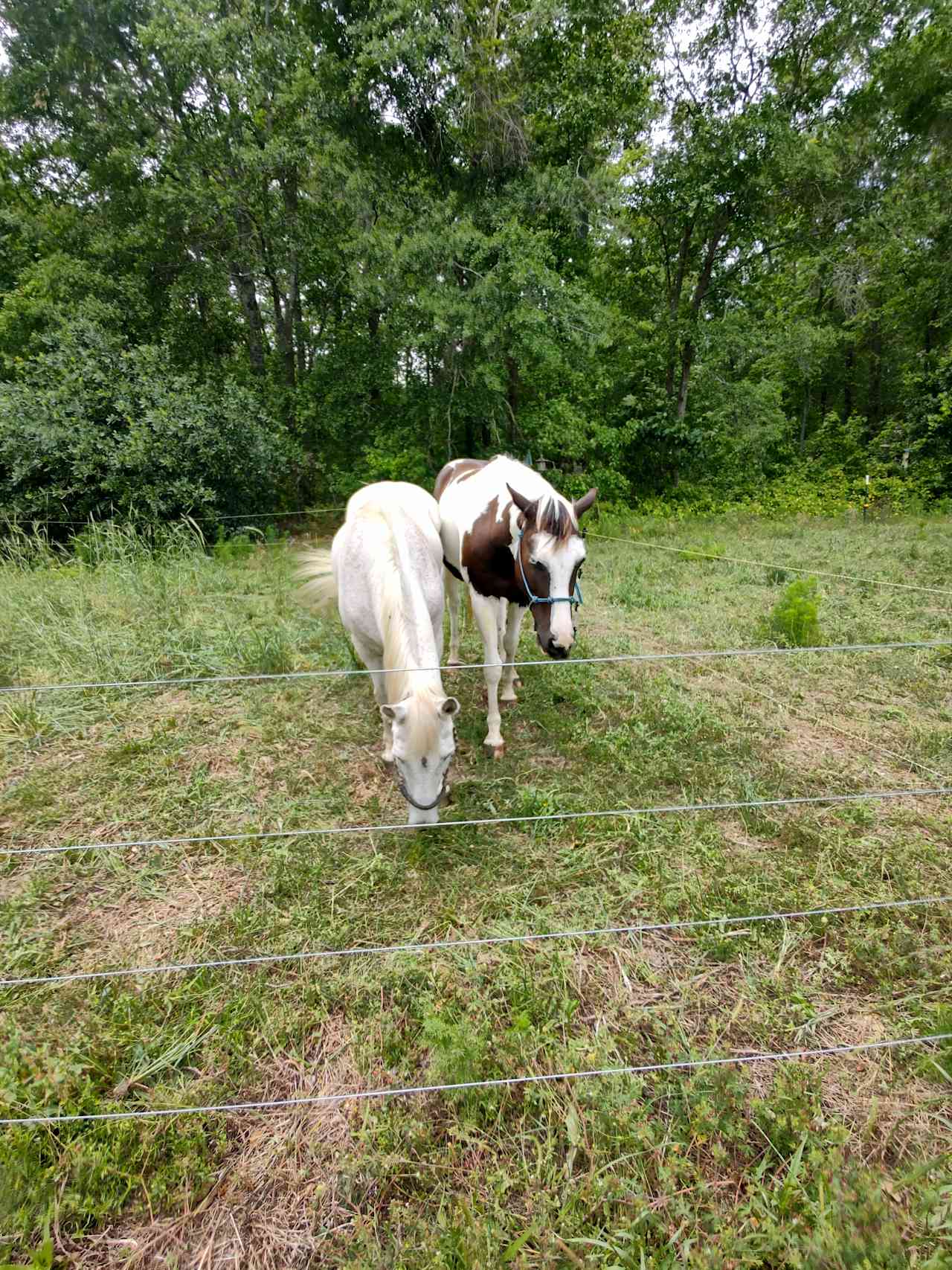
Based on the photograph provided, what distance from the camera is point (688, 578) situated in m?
7.32

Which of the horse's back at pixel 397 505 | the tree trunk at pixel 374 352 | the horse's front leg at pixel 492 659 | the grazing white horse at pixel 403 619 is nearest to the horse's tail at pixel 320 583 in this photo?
the grazing white horse at pixel 403 619

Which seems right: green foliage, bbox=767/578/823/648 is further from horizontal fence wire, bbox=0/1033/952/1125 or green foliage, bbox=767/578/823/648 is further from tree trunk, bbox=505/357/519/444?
tree trunk, bbox=505/357/519/444

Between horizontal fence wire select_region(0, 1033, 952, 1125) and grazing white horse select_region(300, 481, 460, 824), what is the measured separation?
1.10m

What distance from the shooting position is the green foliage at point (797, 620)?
4.81m

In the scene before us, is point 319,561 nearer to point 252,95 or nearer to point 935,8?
point 252,95

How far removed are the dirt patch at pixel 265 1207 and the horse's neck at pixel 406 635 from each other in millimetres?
1476

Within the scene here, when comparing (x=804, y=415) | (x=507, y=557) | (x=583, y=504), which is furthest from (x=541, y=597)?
(x=804, y=415)

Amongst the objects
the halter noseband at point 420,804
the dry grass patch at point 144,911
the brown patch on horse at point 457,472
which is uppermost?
the brown patch on horse at point 457,472

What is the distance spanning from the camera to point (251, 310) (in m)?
11.8

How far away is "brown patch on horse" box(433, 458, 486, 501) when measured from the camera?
467 cm

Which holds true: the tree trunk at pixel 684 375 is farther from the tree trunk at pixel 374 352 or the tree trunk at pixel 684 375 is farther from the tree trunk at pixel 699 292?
the tree trunk at pixel 374 352

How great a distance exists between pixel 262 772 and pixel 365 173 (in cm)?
1032

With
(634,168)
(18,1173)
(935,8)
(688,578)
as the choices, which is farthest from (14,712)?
(935,8)

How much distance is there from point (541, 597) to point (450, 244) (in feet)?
27.0
